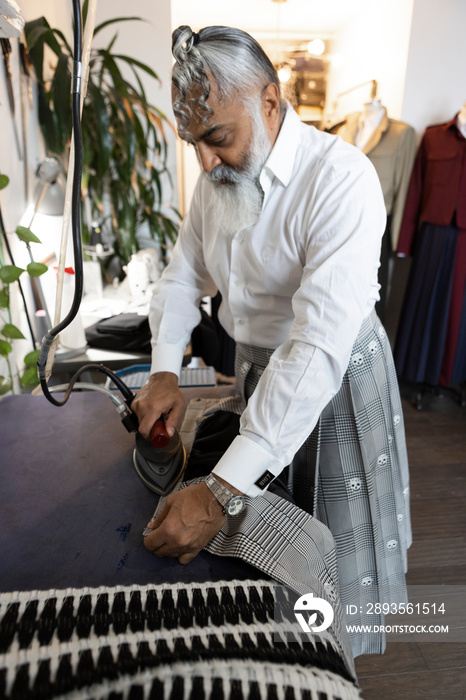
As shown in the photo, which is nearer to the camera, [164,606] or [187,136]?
[164,606]

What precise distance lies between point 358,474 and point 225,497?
397 millimetres

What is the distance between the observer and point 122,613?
561 mm

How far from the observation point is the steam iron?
83cm

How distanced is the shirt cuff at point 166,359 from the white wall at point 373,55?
8.09 feet

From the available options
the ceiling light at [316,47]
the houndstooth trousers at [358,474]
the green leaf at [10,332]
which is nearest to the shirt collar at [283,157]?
the houndstooth trousers at [358,474]

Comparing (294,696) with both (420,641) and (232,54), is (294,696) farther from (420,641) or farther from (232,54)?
(420,641)

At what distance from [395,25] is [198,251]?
2.58 metres

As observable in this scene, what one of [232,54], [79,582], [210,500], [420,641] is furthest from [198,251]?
[420,641]

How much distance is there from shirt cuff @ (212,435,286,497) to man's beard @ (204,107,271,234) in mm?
461

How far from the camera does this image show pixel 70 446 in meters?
0.99

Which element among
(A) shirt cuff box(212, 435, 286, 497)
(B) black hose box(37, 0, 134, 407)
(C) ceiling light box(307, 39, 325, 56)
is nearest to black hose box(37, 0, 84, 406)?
(B) black hose box(37, 0, 134, 407)

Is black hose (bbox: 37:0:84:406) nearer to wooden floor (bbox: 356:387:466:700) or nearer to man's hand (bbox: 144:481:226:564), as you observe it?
man's hand (bbox: 144:481:226:564)

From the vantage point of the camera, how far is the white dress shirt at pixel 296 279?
75 cm

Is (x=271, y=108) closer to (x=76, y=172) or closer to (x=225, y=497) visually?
(x=76, y=172)
